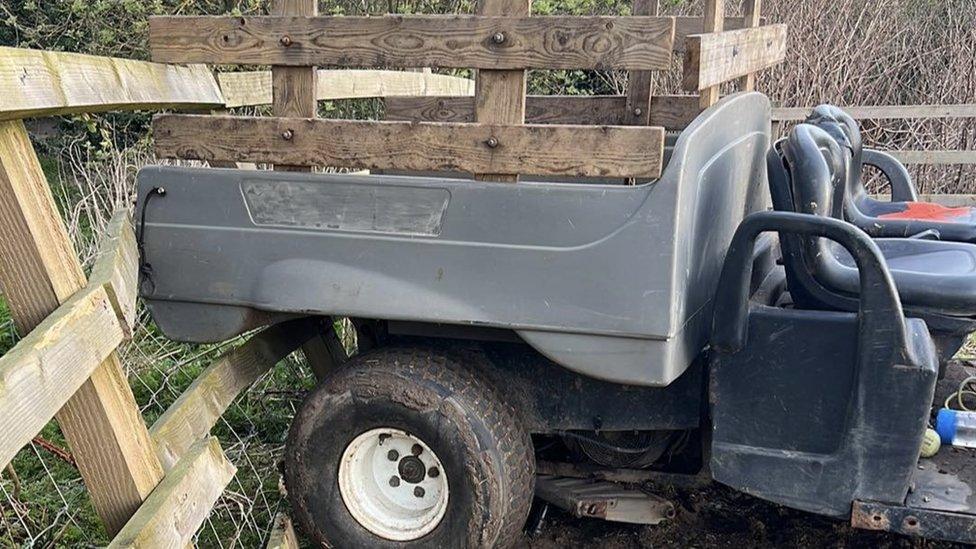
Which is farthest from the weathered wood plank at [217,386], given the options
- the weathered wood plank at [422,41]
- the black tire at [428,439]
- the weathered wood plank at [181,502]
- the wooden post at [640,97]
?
the wooden post at [640,97]

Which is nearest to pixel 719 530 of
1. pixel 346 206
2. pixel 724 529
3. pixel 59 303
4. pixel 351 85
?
pixel 724 529

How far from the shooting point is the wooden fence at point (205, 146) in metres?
2.08

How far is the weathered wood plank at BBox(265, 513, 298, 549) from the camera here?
10.5 feet

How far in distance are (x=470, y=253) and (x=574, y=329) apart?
14.7 inches

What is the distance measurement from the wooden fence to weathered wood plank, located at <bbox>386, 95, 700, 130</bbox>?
0.50 meters

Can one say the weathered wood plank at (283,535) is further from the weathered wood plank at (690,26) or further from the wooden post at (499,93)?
the weathered wood plank at (690,26)

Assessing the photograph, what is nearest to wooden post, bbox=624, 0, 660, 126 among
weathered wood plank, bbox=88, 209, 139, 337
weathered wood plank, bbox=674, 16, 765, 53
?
weathered wood plank, bbox=674, 16, 765, 53

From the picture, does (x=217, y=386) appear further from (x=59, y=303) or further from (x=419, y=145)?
(x=59, y=303)

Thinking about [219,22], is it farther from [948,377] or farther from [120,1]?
[120,1]

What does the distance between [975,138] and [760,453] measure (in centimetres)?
747

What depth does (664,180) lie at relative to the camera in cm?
276

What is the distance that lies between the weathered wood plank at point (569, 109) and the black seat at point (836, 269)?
0.86 metres

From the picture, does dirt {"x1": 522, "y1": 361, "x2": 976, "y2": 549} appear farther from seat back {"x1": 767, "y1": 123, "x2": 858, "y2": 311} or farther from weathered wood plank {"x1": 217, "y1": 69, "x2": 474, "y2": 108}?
weathered wood plank {"x1": 217, "y1": 69, "x2": 474, "y2": 108}

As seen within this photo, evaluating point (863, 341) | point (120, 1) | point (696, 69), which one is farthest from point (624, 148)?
point (120, 1)
